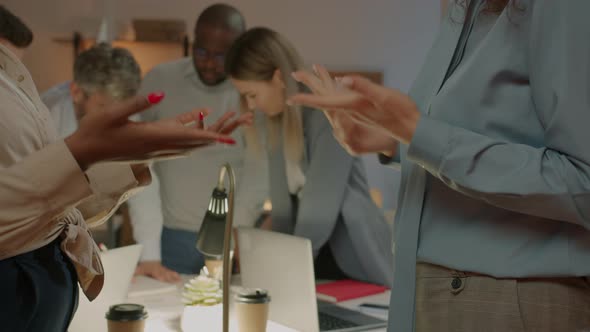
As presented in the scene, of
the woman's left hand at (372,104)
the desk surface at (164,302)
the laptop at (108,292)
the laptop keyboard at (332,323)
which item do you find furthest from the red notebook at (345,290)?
the woman's left hand at (372,104)

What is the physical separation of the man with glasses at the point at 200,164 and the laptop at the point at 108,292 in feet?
3.34

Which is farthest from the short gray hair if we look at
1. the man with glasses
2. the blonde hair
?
the blonde hair

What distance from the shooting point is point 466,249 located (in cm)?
107

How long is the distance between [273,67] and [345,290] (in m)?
0.95

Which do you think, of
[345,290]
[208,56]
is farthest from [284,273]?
Result: [208,56]

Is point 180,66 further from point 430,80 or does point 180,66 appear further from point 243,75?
point 430,80

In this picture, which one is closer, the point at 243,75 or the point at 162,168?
Answer: the point at 243,75

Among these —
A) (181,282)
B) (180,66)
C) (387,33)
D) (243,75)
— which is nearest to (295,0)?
(387,33)

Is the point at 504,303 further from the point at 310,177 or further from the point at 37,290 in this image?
the point at 310,177

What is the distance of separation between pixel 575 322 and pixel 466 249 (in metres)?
0.18

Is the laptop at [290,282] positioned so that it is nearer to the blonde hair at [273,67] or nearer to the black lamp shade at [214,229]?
the black lamp shade at [214,229]

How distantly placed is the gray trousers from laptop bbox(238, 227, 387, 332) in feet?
2.85

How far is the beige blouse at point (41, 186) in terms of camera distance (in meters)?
0.97

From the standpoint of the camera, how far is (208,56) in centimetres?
341
